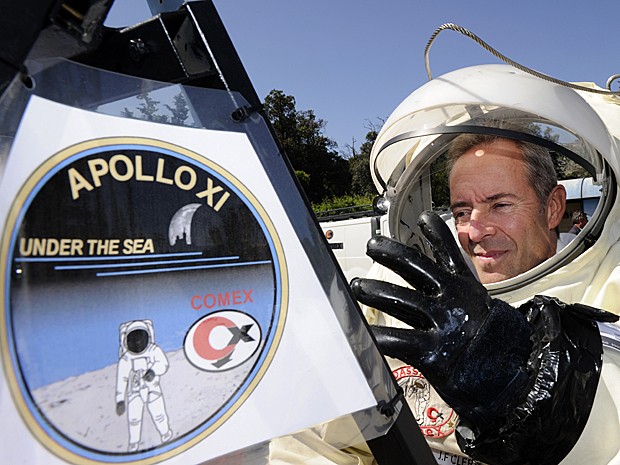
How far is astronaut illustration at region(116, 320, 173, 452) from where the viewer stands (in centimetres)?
54

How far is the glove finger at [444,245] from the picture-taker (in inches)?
40.6

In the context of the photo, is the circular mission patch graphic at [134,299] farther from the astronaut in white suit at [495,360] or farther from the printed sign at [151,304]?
the astronaut in white suit at [495,360]

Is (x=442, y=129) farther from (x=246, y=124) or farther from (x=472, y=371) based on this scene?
(x=246, y=124)

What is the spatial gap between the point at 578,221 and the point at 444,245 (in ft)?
3.13

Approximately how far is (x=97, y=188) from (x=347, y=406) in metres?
0.43

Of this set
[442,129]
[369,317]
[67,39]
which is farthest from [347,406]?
[442,129]

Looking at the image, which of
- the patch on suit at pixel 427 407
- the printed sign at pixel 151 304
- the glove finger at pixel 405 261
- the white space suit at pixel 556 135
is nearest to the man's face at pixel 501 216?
the white space suit at pixel 556 135

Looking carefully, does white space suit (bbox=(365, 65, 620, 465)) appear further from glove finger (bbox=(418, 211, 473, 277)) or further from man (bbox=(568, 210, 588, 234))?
glove finger (bbox=(418, 211, 473, 277))

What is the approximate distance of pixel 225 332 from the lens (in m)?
0.61

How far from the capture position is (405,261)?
95 centimetres

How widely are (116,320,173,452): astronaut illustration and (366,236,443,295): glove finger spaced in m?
0.49

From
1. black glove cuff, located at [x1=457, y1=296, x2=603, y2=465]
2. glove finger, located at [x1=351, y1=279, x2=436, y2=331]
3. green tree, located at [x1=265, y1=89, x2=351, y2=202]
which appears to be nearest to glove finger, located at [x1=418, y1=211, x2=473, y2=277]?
glove finger, located at [x1=351, y1=279, x2=436, y2=331]

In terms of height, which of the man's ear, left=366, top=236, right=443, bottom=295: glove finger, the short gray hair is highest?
the short gray hair

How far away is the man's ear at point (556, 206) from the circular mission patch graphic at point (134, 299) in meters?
1.50
